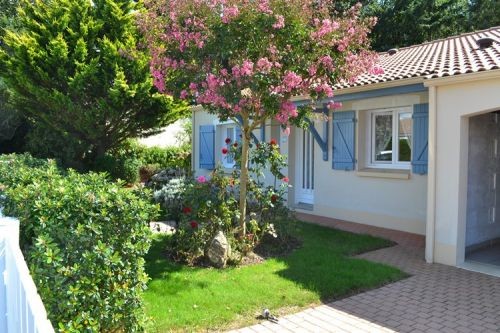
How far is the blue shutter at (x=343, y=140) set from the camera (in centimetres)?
1020

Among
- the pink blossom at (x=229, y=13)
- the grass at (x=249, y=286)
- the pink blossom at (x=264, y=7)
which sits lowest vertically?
the grass at (x=249, y=286)

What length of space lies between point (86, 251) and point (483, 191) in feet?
22.9

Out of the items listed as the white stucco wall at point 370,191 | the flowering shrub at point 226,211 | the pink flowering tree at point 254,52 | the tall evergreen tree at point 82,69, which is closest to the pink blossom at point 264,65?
the pink flowering tree at point 254,52

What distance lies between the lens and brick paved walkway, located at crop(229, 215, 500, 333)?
4.76m

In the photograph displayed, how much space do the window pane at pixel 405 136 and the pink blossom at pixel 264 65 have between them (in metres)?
4.60

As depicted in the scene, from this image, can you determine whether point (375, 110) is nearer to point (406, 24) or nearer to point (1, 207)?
point (1, 207)

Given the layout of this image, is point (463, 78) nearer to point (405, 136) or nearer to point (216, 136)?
point (405, 136)

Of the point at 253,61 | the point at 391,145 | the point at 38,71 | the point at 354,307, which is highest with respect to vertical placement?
the point at 38,71

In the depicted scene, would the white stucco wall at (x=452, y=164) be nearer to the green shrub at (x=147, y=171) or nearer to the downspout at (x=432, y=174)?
the downspout at (x=432, y=174)

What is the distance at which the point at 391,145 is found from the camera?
995cm

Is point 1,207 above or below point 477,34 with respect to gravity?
below

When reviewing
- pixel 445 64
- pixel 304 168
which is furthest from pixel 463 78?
pixel 304 168

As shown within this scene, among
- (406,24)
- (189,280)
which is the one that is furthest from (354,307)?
(406,24)

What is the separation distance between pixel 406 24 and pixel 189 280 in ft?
70.2
